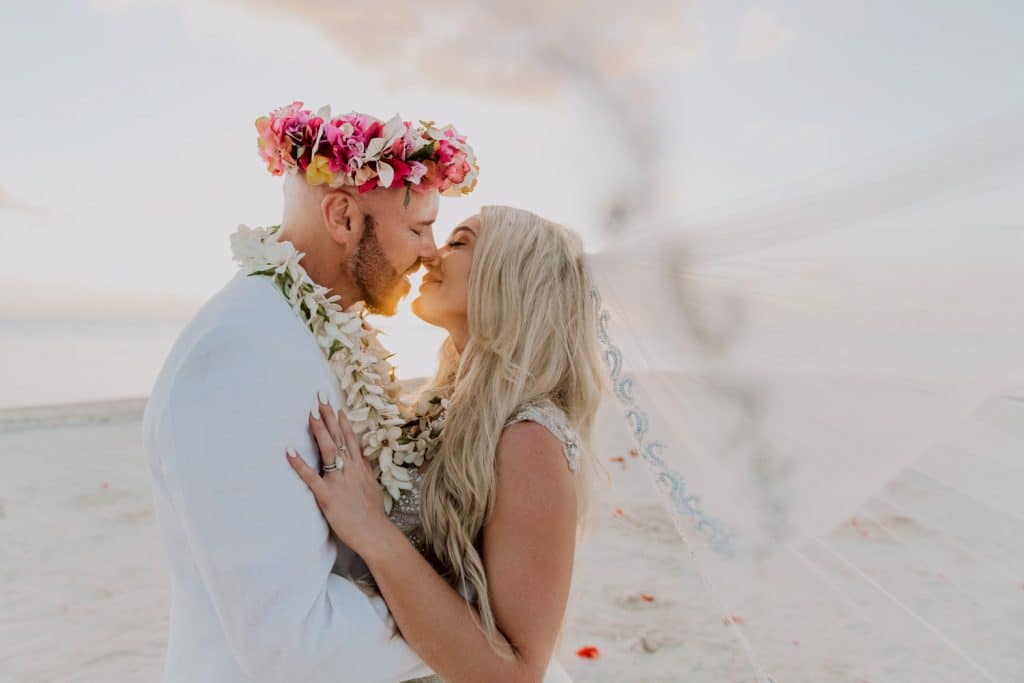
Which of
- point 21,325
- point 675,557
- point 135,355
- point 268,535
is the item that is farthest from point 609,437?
point 21,325

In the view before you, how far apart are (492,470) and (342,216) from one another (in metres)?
0.95

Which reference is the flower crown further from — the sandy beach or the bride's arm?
the sandy beach

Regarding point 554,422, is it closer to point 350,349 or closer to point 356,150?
point 350,349

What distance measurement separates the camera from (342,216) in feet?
9.00

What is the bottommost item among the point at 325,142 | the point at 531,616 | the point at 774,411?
the point at 531,616

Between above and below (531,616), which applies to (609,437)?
below

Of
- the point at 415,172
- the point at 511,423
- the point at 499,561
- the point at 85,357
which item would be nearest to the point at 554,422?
the point at 511,423

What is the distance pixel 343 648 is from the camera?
2389 mm

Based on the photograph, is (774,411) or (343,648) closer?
(343,648)

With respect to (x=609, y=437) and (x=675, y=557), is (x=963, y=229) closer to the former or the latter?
(x=675, y=557)

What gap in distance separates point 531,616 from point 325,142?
61.8 inches

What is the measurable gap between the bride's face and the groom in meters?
0.39

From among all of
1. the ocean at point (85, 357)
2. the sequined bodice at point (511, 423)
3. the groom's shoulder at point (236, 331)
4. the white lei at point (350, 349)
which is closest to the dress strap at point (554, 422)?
the sequined bodice at point (511, 423)

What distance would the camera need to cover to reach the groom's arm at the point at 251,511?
7.34 ft
